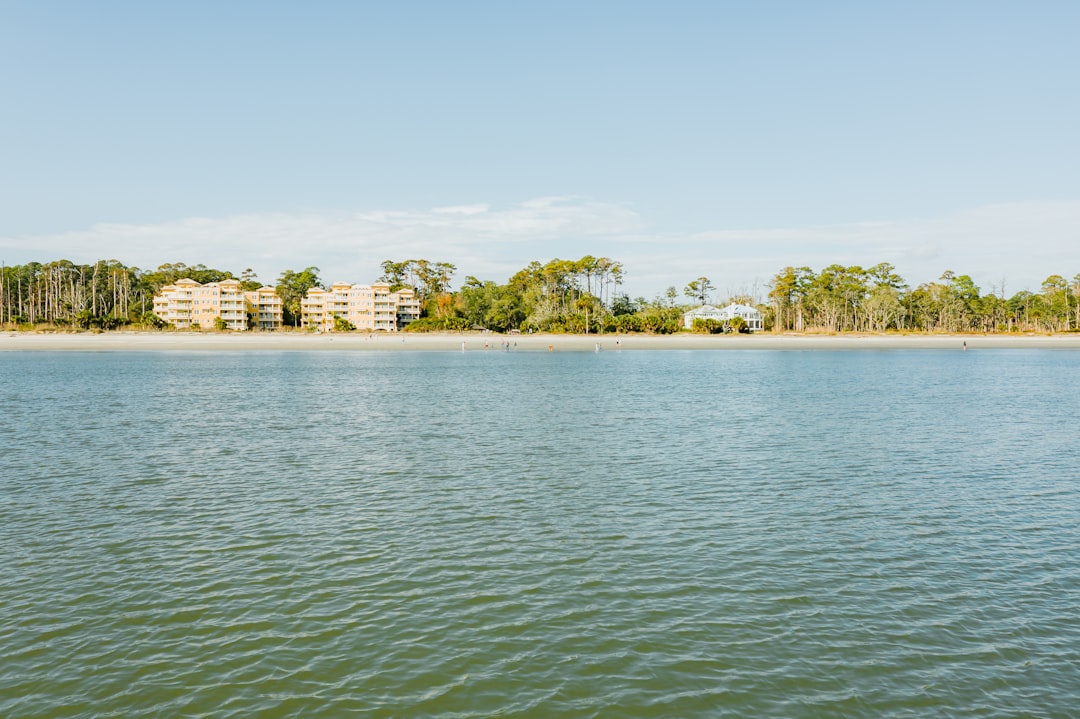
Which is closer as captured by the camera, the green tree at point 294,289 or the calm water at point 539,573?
the calm water at point 539,573

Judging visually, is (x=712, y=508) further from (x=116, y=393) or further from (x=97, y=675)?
(x=116, y=393)

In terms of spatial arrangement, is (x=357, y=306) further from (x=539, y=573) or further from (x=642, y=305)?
(x=539, y=573)

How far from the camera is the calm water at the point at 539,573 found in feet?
Answer: 26.5

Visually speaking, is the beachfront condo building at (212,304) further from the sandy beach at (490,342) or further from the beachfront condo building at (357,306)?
the sandy beach at (490,342)

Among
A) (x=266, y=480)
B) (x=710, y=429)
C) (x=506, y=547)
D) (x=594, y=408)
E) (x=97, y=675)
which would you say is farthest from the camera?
(x=594, y=408)

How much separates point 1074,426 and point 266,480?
32.4m

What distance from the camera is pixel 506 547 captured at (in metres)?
13.1

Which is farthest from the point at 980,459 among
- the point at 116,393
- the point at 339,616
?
the point at 116,393

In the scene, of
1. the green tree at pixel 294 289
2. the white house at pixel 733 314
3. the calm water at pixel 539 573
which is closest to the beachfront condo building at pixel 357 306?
the green tree at pixel 294 289

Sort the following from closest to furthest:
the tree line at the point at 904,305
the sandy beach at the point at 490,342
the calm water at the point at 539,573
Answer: the calm water at the point at 539,573 → the sandy beach at the point at 490,342 → the tree line at the point at 904,305

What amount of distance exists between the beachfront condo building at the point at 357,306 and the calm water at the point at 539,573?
434ft

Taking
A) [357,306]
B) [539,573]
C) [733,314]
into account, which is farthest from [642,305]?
[539,573]

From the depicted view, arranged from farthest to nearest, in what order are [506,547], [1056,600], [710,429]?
[710,429], [506,547], [1056,600]

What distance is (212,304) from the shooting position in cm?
15512
